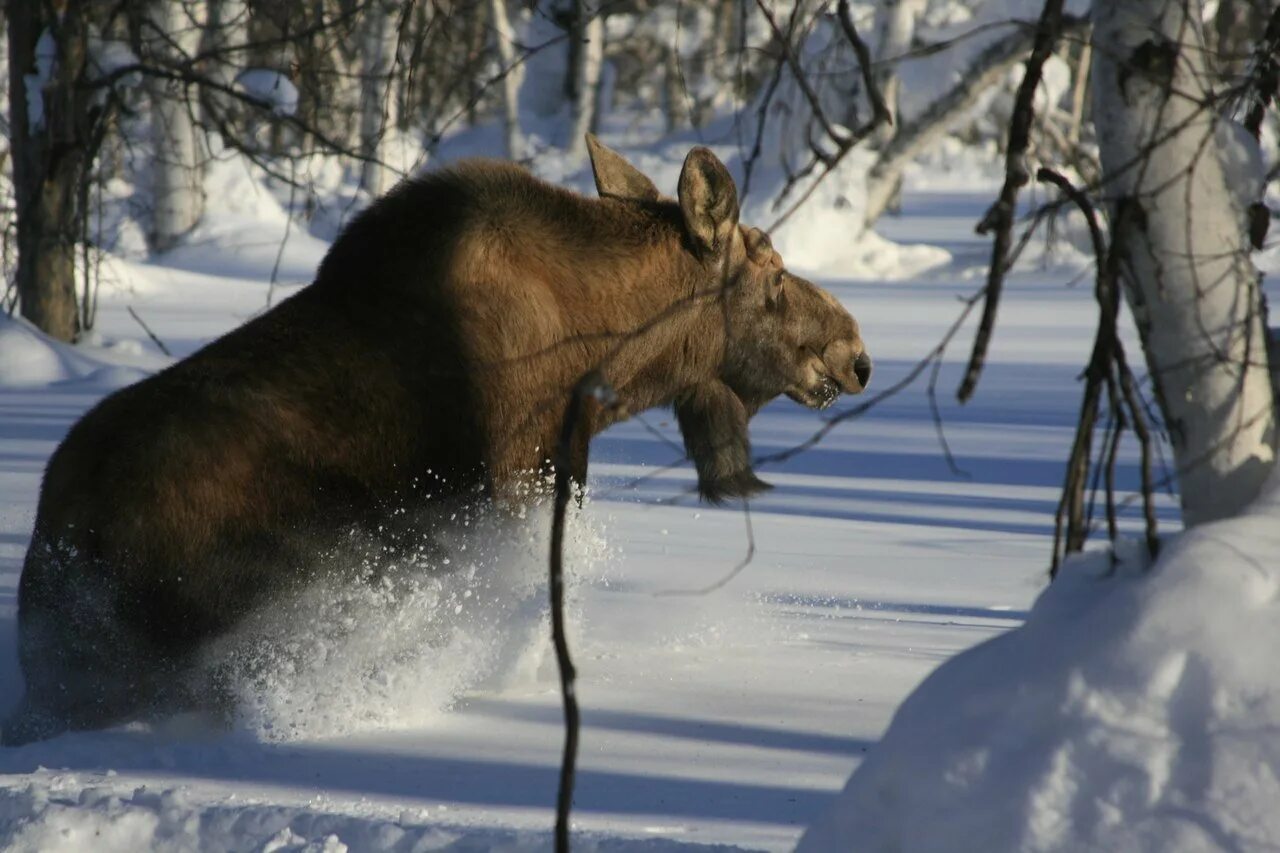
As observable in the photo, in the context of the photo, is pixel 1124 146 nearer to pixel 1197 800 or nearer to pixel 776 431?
pixel 1197 800

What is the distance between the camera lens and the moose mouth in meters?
5.51

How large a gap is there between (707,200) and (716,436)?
888 mm

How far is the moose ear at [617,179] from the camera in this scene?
5.31 m

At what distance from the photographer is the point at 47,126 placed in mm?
10766

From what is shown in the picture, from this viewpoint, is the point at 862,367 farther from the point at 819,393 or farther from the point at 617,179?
the point at 617,179

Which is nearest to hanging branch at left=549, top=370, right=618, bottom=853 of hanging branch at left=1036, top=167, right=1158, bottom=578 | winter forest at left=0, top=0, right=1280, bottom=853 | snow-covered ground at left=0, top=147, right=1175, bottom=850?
winter forest at left=0, top=0, right=1280, bottom=853

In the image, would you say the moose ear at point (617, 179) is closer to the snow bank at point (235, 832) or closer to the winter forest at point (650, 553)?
the winter forest at point (650, 553)

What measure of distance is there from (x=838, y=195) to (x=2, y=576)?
1672 centimetres

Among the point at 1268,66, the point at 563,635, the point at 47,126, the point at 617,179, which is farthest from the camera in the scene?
the point at 47,126

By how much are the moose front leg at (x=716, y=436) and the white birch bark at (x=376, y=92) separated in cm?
133

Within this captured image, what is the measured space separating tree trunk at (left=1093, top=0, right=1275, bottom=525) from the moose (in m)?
0.98

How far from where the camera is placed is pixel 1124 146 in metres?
3.03

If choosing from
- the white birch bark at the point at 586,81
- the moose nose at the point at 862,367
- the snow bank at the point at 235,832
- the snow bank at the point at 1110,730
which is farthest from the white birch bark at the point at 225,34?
the white birch bark at the point at 586,81

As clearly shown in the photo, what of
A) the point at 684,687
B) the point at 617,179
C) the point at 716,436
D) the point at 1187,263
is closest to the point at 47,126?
the point at 617,179
